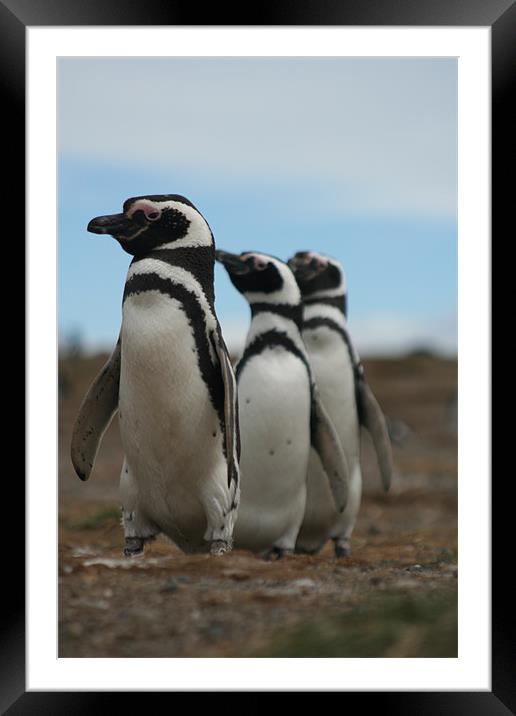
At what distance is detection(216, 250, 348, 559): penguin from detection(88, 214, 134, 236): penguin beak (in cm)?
77

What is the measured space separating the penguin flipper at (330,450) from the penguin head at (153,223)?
3.07 feet

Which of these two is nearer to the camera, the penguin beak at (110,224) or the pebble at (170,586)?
the pebble at (170,586)

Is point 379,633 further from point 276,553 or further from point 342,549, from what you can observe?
point 342,549

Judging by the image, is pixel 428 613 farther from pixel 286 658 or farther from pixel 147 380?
pixel 147 380

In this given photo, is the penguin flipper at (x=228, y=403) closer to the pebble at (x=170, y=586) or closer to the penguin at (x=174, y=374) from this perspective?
the penguin at (x=174, y=374)

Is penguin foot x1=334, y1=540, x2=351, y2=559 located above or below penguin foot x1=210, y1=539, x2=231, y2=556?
below

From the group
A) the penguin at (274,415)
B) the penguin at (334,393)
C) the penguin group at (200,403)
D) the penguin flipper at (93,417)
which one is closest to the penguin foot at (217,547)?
the penguin group at (200,403)

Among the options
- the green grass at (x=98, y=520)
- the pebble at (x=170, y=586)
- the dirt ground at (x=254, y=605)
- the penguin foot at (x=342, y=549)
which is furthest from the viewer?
the green grass at (x=98, y=520)

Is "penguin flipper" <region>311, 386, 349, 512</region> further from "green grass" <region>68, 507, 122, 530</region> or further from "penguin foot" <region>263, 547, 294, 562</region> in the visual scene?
"green grass" <region>68, 507, 122, 530</region>

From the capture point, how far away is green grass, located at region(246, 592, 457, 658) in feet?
7.39

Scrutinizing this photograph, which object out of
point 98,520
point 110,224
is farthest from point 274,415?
point 98,520

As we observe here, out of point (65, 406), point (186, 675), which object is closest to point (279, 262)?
point (186, 675)

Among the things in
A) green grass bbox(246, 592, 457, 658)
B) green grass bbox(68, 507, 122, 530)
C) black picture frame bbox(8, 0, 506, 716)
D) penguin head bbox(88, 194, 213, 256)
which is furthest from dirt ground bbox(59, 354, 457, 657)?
green grass bbox(68, 507, 122, 530)

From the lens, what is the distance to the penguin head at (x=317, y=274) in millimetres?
3912
